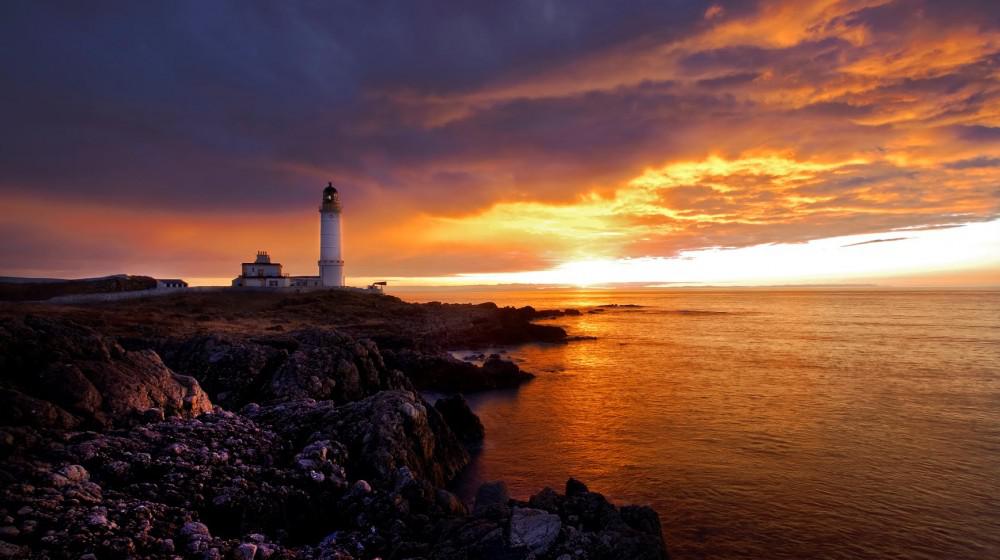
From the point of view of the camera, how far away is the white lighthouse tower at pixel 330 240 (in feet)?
259

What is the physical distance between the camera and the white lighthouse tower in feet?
259

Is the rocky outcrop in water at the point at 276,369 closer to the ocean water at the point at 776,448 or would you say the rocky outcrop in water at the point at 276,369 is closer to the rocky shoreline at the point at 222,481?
the rocky shoreline at the point at 222,481

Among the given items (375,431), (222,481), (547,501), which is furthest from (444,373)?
(222,481)

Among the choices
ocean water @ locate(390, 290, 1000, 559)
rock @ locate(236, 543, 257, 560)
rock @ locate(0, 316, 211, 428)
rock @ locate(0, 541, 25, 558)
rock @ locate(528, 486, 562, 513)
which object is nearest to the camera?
rock @ locate(0, 541, 25, 558)

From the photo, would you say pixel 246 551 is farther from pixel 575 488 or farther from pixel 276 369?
pixel 276 369

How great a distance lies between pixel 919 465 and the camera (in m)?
18.8

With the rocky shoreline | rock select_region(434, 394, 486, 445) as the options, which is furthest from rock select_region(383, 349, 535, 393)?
the rocky shoreline

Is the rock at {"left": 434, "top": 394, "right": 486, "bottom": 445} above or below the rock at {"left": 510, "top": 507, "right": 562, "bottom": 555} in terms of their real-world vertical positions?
below

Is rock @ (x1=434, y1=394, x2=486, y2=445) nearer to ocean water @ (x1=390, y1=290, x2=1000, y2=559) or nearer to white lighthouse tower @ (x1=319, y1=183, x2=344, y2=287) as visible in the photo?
ocean water @ (x1=390, y1=290, x2=1000, y2=559)

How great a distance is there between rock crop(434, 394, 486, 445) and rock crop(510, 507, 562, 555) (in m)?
11.8

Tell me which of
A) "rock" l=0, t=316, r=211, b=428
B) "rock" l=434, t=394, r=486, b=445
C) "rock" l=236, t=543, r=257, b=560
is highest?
"rock" l=0, t=316, r=211, b=428

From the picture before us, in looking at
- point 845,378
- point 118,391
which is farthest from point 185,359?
point 845,378

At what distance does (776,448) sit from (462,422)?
14.0 metres

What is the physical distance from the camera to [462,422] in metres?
22.3
